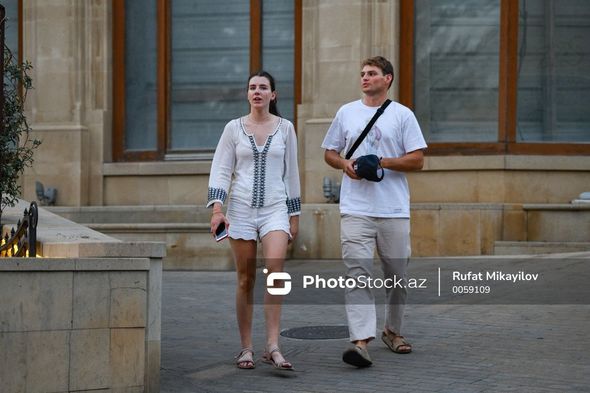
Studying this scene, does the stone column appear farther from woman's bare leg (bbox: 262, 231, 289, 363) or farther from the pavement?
woman's bare leg (bbox: 262, 231, 289, 363)

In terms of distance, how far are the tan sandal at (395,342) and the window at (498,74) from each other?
8262 millimetres

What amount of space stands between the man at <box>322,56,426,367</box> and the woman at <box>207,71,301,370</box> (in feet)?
1.32

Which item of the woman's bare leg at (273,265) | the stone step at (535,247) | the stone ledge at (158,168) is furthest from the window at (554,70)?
the woman's bare leg at (273,265)

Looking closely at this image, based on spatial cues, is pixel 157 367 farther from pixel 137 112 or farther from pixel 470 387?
pixel 137 112

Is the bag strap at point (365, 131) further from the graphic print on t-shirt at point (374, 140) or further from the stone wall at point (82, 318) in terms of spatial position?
the stone wall at point (82, 318)

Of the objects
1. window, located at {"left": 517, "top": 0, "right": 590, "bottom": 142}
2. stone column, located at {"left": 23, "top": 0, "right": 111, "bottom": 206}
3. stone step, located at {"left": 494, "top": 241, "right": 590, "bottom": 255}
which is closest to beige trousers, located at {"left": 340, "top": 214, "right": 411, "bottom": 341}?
stone step, located at {"left": 494, "top": 241, "right": 590, "bottom": 255}

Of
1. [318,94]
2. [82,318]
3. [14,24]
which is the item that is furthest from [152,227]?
[82,318]

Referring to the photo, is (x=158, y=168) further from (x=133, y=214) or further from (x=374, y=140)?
(x=374, y=140)

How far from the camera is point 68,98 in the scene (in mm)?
18141

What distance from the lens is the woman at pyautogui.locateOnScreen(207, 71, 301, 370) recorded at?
8.20 metres

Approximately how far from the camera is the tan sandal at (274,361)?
7.91 m

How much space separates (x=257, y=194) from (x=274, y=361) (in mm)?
1180

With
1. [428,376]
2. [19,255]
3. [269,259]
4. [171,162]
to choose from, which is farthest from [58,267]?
[171,162]

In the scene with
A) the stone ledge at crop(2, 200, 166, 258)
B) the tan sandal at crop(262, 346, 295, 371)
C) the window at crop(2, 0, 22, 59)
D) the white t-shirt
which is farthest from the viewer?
the window at crop(2, 0, 22, 59)
